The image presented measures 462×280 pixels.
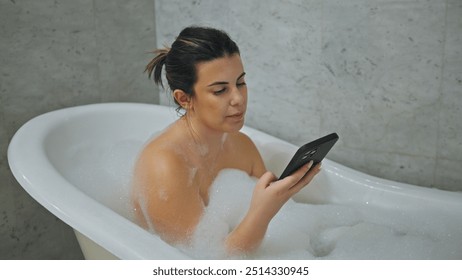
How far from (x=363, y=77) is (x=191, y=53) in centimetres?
58

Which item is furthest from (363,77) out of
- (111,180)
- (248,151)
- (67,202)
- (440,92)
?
(67,202)

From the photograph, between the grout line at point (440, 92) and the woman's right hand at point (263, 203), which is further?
the grout line at point (440, 92)

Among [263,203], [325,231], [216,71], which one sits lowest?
[325,231]

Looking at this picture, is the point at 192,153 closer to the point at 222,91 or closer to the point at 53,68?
the point at 222,91

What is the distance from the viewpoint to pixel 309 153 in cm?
100

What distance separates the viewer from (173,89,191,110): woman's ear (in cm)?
117

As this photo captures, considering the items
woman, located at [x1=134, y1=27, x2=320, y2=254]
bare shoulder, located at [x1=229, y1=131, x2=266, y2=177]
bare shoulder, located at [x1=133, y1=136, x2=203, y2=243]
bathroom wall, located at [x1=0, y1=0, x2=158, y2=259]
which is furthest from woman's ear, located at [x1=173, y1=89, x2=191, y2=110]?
bathroom wall, located at [x1=0, y1=0, x2=158, y2=259]

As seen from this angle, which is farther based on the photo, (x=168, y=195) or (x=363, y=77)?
(x=363, y=77)

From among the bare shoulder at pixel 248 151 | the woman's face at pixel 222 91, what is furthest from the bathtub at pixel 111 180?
the woman's face at pixel 222 91

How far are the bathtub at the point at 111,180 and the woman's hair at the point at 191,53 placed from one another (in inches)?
13.8

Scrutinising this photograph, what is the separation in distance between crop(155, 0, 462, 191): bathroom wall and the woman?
440mm

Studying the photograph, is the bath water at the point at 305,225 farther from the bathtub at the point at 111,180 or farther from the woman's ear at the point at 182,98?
the woman's ear at the point at 182,98

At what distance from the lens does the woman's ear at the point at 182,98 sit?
1170mm
